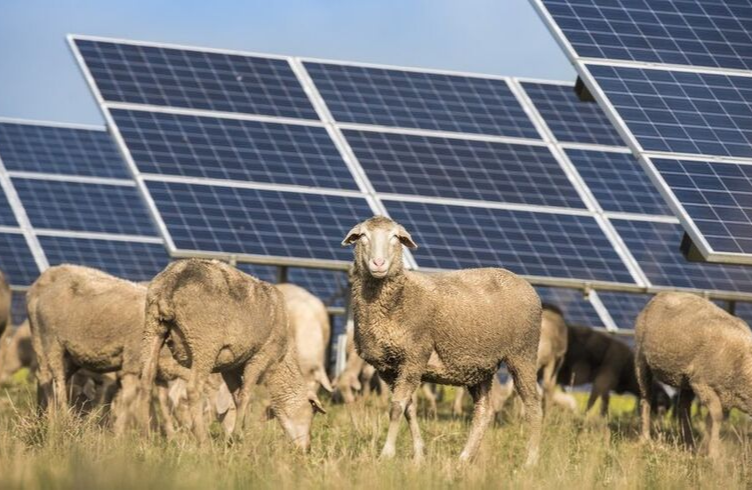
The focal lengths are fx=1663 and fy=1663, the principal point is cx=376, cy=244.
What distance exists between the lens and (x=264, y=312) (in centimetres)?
1470

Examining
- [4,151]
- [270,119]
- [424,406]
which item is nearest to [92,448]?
[424,406]

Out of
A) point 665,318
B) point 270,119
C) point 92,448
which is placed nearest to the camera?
point 92,448

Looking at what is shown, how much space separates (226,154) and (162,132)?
3.37ft

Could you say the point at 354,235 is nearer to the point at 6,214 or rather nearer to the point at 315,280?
the point at 315,280

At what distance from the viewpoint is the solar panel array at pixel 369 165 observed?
76.5ft

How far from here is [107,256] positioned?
31.0m

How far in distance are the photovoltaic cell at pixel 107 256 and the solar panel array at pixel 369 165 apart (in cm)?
433

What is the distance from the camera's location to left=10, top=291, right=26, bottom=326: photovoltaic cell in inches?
Result: 1293

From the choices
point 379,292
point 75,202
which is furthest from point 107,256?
point 379,292

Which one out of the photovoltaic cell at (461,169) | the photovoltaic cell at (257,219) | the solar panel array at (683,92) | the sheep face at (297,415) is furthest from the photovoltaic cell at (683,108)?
the sheep face at (297,415)

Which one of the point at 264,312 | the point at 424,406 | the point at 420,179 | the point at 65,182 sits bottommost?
the point at 264,312

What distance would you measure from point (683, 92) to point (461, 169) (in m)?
5.91

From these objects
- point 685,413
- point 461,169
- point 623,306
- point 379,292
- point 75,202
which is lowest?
point 685,413

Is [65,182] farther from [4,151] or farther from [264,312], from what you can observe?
[264,312]
